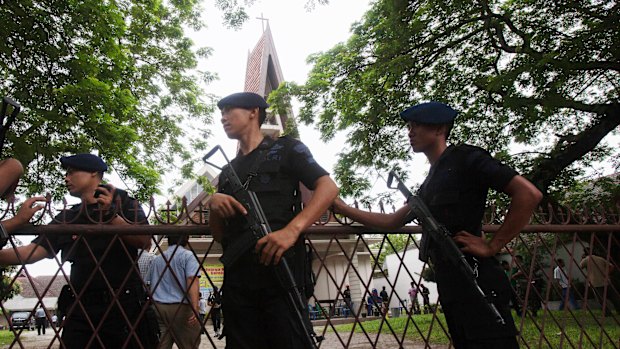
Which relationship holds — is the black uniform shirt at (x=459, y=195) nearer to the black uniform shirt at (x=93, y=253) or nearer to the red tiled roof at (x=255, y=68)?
the black uniform shirt at (x=93, y=253)

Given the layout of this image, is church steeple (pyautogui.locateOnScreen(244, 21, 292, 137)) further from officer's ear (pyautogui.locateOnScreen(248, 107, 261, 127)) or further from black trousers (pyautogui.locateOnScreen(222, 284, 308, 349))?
black trousers (pyautogui.locateOnScreen(222, 284, 308, 349))

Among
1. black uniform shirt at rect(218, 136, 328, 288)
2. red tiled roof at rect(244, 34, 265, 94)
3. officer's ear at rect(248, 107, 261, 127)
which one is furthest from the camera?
red tiled roof at rect(244, 34, 265, 94)

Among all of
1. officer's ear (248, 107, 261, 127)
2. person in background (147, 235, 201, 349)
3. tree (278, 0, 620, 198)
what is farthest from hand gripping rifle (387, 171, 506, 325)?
tree (278, 0, 620, 198)

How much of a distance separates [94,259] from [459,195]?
6.41 feet

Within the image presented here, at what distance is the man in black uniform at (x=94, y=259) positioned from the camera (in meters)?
2.69

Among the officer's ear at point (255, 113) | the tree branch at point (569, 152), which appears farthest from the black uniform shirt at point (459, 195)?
the tree branch at point (569, 152)

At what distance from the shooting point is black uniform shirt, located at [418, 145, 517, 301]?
2354 mm

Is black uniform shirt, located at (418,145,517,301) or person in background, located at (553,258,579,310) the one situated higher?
black uniform shirt, located at (418,145,517,301)

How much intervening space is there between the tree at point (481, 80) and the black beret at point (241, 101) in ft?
23.9

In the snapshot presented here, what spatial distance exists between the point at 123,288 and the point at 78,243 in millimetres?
357

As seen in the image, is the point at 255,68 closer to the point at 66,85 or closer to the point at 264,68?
the point at 264,68

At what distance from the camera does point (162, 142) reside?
14.5 metres

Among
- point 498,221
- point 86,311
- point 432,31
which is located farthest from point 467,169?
point 432,31

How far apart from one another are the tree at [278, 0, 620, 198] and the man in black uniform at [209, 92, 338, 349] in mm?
7385
